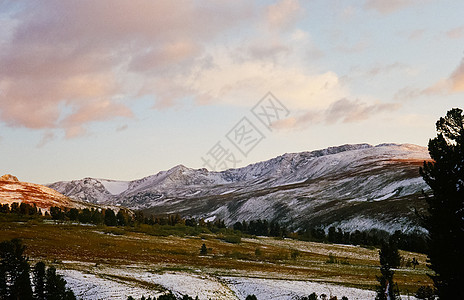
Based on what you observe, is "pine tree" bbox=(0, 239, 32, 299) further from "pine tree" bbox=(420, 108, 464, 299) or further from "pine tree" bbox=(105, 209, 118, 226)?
"pine tree" bbox=(105, 209, 118, 226)

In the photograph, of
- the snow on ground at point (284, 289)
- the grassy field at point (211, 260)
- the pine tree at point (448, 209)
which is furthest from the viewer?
the grassy field at point (211, 260)

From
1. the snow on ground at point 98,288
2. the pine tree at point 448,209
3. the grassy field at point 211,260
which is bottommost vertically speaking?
the grassy field at point 211,260

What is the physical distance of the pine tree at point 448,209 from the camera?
2319 cm

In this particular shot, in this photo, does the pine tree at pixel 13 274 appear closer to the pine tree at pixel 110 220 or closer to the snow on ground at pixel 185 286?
the snow on ground at pixel 185 286

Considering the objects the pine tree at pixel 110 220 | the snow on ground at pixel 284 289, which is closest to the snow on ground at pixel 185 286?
the snow on ground at pixel 284 289

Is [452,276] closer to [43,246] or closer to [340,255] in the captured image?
[43,246]

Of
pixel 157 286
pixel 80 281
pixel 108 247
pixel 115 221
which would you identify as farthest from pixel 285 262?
pixel 115 221

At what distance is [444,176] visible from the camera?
2472 centimetres

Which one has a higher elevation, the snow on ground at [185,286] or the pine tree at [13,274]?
the pine tree at [13,274]

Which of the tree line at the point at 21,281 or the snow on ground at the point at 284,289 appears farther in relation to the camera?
the snow on ground at the point at 284,289

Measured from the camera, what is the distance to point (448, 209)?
24219 millimetres

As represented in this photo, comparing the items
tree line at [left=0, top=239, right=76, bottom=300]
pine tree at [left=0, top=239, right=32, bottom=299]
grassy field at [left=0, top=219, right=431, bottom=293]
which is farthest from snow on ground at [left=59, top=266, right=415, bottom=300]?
pine tree at [left=0, top=239, right=32, bottom=299]

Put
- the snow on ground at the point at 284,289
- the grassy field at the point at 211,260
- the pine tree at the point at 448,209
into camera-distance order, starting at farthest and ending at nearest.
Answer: the grassy field at the point at 211,260, the snow on ground at the point at 284,289, the pine tree at the point at 448,209

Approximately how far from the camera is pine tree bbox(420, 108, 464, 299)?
2319 centimetres
